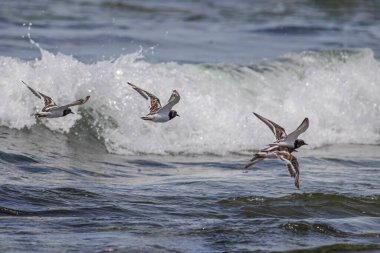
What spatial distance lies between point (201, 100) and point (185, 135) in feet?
3.26

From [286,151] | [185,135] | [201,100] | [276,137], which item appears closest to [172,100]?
[276,137]

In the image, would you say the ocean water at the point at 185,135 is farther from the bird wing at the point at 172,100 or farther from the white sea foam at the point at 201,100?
the bird wing at the point at 172,100

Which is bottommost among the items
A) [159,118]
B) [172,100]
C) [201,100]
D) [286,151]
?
[286,151]

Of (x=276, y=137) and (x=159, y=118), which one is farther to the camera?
(x=159, y=118)

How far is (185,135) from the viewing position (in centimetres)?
1303

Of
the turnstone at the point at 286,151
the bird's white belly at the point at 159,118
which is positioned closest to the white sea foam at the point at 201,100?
the bird's white belly at the point at 159,118

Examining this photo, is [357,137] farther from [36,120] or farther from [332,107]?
[36,120]

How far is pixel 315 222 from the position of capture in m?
9.04

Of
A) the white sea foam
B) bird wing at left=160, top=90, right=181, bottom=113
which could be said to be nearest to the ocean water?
the white sea foam

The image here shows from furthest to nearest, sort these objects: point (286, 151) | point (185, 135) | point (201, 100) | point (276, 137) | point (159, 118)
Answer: point (201, 100) → point (185, 135) → point (159, 118) → point (276, 137) → point (286, 151)

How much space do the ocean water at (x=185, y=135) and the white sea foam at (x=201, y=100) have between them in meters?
0.02

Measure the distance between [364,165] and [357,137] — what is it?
2095 mm

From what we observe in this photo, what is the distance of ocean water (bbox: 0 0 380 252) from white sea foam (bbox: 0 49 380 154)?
2cm

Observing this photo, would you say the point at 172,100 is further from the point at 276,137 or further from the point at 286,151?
the point at 286,151
